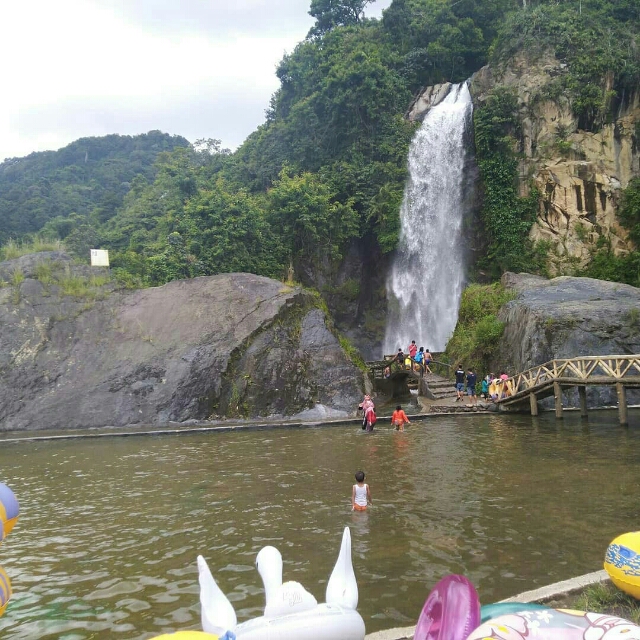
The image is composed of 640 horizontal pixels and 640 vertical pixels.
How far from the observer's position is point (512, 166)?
112ft

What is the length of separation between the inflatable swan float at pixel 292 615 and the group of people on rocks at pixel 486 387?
1843 cm

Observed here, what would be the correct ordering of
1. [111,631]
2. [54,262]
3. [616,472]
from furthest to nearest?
1. [54,262]
2. [616,472]
3. [111,631]

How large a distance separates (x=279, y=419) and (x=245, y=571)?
14925 mm

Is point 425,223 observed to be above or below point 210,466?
above

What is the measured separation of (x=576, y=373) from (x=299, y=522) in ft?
43.3

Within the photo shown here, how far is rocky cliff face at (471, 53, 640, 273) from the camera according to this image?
32219 millimetres

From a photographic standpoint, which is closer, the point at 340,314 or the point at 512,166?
the point at 512,166

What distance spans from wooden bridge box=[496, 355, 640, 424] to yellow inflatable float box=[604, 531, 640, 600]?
44.3ft

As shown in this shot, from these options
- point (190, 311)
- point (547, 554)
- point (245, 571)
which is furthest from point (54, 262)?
point (547, 554)

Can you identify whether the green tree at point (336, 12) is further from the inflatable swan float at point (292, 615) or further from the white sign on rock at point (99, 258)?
the inflatable swan float at point (292, 615)

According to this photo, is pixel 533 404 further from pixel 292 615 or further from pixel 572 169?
pixel 292 615

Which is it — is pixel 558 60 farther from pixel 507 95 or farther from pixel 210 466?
pixel 210 466

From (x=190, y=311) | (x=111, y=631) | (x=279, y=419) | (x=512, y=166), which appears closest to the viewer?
(x=111, y=631)

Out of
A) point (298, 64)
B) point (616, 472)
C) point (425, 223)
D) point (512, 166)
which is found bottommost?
point (616, 472)
